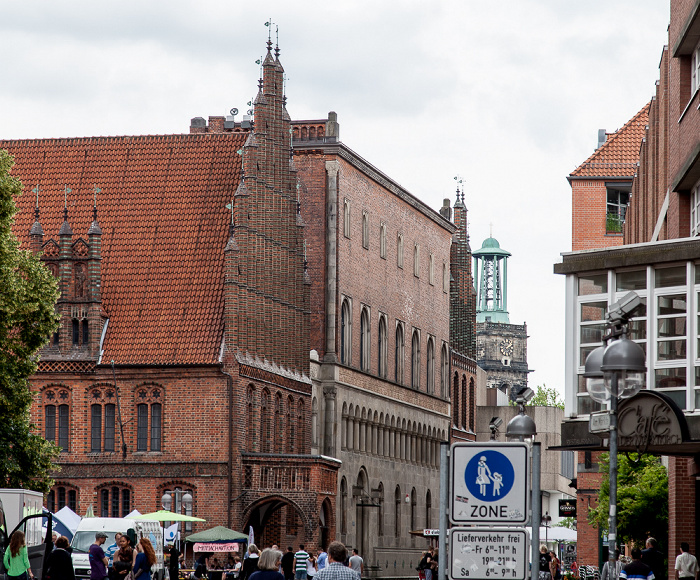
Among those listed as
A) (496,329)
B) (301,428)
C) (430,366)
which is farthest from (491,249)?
(301,428)

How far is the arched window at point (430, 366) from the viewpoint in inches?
3204

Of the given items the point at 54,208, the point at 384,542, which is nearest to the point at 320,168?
the point at 54,208

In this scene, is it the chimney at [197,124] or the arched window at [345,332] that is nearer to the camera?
the arched window at [345,332]

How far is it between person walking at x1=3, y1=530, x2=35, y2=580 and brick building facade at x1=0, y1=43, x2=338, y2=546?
3016cm

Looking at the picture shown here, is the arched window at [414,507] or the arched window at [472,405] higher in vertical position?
the arched window at [472,405]

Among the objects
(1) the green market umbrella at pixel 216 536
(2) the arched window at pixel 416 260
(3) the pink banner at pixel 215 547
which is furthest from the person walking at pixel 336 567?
(2) the arched window at pixel 416 260

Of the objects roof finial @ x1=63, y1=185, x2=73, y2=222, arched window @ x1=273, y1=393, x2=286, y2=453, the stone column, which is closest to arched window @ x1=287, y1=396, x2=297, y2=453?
arched window @ x1=273, y1=393, x2=286, y2=453

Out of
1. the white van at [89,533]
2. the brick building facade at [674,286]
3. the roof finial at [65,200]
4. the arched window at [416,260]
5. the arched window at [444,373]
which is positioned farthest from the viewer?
the arched window at [444,373]

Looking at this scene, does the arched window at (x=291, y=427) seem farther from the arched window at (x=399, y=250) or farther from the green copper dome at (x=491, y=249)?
the green copper dome at (x=491, y=249)

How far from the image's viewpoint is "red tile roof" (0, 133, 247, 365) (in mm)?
54000

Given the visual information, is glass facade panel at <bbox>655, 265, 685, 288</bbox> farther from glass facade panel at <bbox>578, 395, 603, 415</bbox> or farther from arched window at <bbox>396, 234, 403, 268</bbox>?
arched window at <bbox>396, 234, 403, 268</bbox>

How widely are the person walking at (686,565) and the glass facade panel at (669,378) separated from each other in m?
2.94

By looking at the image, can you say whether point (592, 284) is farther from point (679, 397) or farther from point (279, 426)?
point (279, 426)

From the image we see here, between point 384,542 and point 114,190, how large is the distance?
76.4ft
